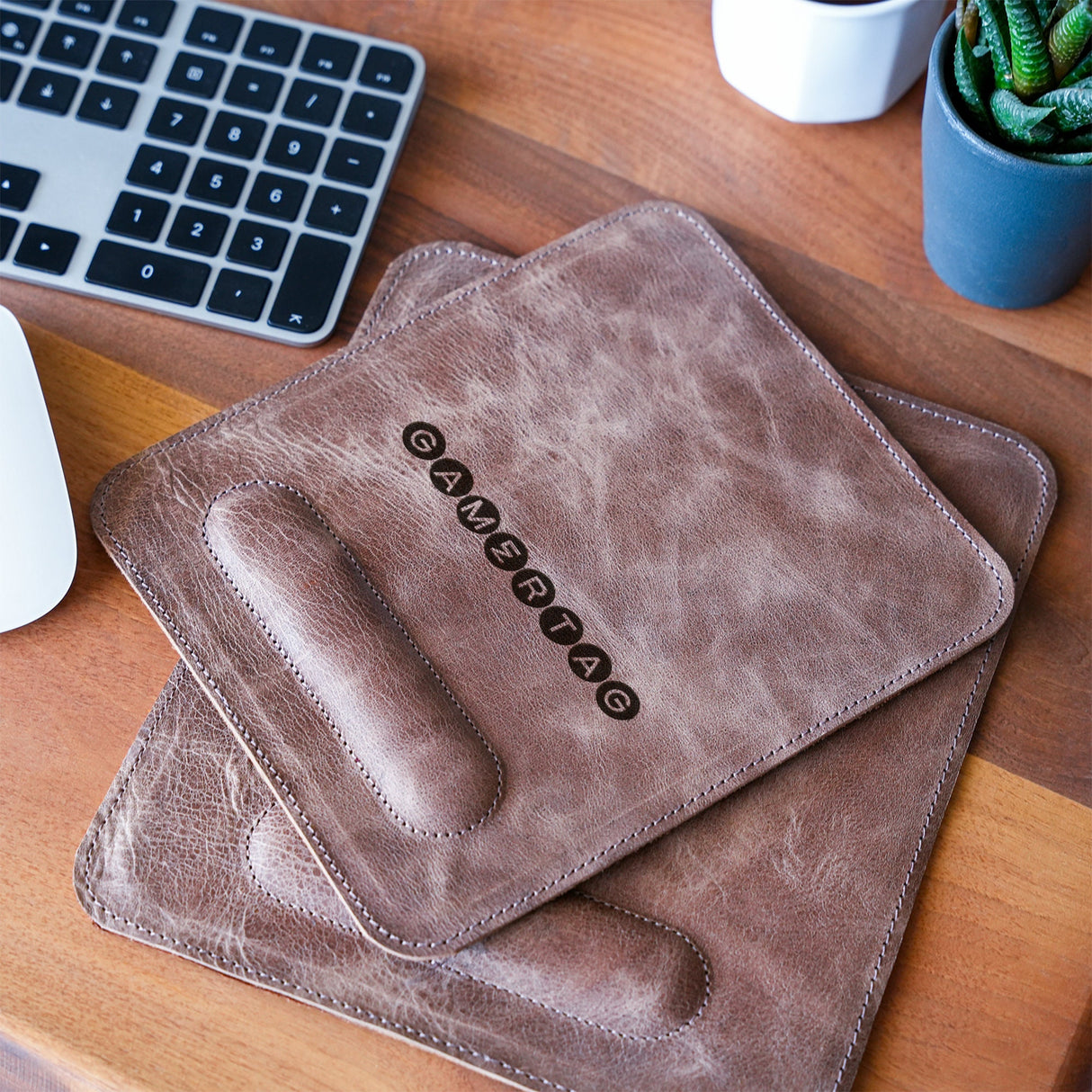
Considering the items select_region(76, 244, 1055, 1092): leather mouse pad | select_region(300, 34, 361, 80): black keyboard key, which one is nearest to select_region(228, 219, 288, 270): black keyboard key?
select_region(300, 34, 361, 80): black keyboard key

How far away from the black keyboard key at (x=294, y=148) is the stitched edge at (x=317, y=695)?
193 mm

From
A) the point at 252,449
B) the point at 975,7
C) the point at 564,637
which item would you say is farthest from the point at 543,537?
the point at 975,7

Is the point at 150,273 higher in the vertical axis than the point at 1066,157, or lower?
lower

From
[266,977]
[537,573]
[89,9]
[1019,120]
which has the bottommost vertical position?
[266,977]

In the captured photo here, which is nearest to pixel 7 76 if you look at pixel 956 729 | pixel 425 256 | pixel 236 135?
pixel 236 135

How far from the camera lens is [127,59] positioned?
616 mm

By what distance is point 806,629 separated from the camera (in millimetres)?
508

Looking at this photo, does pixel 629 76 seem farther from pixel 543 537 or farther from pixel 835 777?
pixel 835 777

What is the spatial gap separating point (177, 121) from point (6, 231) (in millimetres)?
111

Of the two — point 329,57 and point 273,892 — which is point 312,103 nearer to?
point 329,57

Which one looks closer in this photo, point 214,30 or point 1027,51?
point 1027,51

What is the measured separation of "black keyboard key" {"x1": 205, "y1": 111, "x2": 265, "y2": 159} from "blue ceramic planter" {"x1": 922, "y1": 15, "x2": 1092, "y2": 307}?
358 millimetres

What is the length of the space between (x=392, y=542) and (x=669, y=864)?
0.20 meters

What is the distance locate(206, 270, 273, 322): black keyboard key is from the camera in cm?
58
